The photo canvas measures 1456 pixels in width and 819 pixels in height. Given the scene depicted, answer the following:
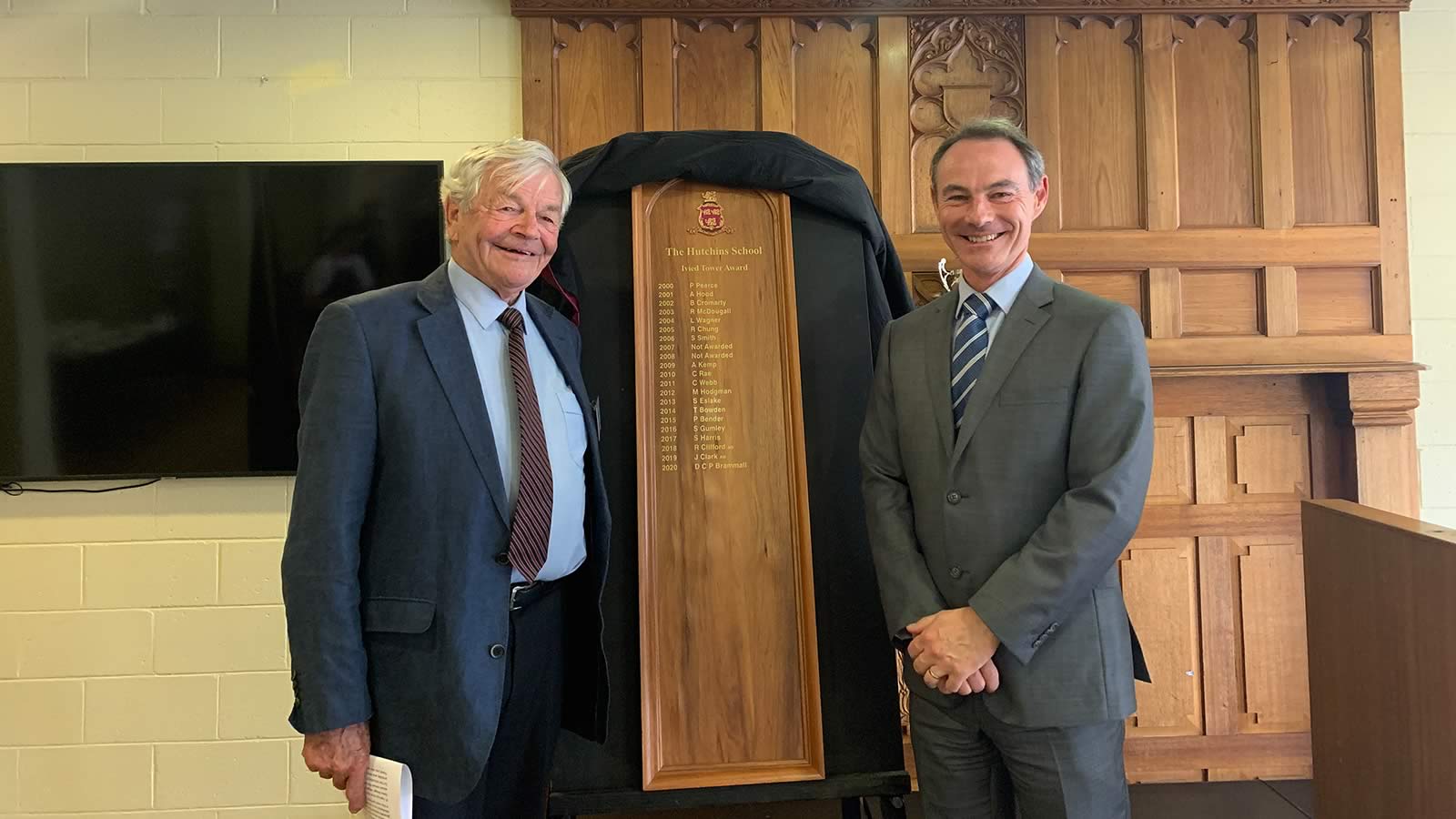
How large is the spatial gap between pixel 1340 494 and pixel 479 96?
2.84m

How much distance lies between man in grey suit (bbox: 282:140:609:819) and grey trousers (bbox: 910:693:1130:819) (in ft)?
2.26

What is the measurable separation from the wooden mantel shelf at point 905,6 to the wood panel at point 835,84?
0.16 ft

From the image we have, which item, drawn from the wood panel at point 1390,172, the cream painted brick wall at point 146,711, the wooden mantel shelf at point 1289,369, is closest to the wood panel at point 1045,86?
the wooden mantel shelf at point 1289,369

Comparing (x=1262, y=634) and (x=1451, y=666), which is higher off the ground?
(x=1451, y=666)

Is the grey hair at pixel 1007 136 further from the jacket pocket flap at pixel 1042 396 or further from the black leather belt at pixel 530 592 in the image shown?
the black leather belt at pixel 530 592

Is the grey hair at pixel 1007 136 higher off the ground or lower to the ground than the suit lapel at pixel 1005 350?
higher

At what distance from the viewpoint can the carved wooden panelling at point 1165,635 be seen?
2.39 meters

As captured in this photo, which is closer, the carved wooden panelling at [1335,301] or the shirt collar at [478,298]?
the shirt collar at [478,298]

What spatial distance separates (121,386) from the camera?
2201 millimetres

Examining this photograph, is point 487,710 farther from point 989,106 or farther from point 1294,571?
point 1294,571

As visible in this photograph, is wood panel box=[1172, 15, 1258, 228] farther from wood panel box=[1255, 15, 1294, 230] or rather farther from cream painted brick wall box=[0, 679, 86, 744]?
cream painted brick wall box=[0, 679, 86, 744]

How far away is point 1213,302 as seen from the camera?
2410 millimetres

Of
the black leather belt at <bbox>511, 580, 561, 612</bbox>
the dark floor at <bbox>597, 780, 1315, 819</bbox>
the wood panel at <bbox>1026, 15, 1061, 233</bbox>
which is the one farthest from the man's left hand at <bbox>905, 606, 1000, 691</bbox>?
the wood panel at <bbox>1026, 15, 1061, 233</bbox>

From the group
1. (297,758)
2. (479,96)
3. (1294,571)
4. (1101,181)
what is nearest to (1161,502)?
(1294,571)
